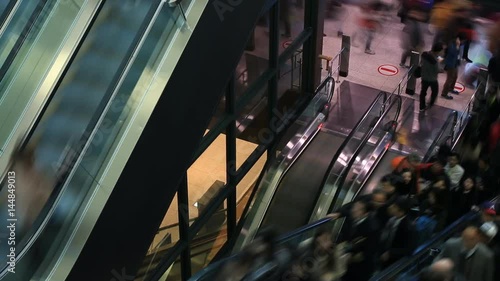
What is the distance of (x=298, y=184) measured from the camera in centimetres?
1134

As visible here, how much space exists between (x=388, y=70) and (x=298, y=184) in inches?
169

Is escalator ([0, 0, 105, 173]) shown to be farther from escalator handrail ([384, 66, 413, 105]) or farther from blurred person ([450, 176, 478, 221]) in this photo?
escalator handrail ([384, 66, 413, 105])

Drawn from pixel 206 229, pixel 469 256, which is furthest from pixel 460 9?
pixel 469 256

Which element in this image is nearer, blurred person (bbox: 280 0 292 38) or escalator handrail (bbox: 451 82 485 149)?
escalator handrail (bbox: 451 82 485 149)

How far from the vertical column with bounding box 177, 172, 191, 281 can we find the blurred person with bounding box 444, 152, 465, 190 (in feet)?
10.4

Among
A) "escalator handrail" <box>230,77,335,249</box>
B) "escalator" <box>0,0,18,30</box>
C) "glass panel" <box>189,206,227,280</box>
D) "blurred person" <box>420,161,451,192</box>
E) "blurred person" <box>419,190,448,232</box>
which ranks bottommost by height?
"glass panel" <box>189,206,227,280</box>

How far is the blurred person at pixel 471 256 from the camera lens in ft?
22.0

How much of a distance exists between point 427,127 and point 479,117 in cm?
304

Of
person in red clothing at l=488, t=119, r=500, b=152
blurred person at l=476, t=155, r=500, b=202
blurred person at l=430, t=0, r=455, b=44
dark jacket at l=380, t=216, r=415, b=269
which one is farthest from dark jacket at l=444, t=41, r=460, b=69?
dark jacket at l=380, t=216, r=415, b=269

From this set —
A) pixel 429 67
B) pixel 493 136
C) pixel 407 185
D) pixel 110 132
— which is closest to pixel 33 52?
pixel 110 132

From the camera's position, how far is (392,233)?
24.3ft

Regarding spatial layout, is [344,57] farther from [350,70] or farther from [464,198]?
[464,198]

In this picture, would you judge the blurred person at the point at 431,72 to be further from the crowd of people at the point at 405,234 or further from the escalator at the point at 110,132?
the escalator at the point at 110,132

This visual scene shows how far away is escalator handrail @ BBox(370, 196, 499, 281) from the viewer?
7.04 meters
